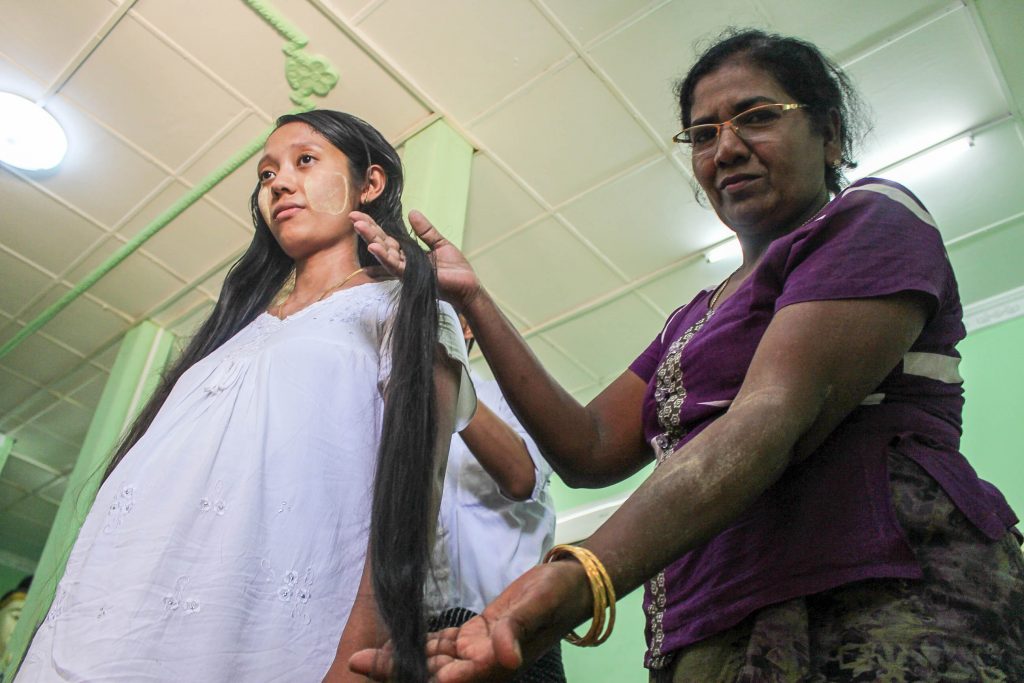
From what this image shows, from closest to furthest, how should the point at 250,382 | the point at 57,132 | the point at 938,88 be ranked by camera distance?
the point at 250,382 < the point at 938,88 < the point at 57,132

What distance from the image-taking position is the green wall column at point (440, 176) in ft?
10.8

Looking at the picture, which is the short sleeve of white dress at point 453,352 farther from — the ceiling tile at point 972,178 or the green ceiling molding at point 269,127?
the ceiling tile at point 972,178

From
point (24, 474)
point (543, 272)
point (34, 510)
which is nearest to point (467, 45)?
point (543, 272)

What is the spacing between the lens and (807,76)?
53.2 inches

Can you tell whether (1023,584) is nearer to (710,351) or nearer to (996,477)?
(710,351)

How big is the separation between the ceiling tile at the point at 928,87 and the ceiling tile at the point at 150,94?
2.61 metres

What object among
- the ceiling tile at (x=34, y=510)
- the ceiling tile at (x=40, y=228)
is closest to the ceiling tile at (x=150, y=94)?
the ceiling tile at (x=40, y=228)

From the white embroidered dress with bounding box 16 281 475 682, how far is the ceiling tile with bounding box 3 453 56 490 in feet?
19.7

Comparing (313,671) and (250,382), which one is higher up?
(250,382)

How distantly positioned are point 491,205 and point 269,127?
A: 1.02 metres

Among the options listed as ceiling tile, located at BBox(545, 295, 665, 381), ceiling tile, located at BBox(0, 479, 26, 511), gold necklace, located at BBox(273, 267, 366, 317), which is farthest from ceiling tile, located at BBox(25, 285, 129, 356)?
gold necklace, located at BBox(273, 267, 366, 317)

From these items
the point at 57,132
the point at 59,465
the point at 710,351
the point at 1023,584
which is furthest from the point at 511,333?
the point at 59,465

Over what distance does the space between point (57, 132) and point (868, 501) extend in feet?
12.8

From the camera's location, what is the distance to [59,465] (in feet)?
21.0
